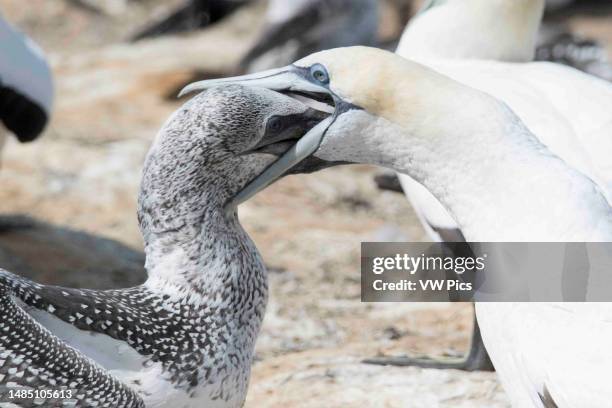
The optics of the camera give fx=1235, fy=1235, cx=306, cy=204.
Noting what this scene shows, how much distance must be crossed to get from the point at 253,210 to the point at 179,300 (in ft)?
11.9

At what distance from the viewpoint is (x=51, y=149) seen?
329 inches

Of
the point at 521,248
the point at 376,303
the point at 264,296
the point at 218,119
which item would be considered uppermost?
the point at 218,119

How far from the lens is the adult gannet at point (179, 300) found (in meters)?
3.51

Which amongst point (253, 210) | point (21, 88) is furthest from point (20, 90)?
point (253, 210)

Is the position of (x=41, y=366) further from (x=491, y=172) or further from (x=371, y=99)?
(x=491, y=172)

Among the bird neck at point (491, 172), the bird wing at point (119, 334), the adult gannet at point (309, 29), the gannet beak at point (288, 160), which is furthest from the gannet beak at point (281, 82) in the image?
the adult gannet at point (309, 29)

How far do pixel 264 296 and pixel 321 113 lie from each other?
0.74m

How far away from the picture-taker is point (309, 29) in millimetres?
11133

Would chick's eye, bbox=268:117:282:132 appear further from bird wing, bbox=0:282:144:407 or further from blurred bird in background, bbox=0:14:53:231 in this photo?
blurred bird in background, bbox=0:14:53:231

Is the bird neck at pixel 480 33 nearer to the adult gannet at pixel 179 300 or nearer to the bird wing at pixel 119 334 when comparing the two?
the adult gannet at pixel 179 300

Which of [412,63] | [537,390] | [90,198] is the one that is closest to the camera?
[537,390]

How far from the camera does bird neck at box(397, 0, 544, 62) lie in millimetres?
5484

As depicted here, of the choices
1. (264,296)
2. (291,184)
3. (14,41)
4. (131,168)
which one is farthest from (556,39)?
(264,296)

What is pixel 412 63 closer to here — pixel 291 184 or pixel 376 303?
Answer: pixel 376 303
